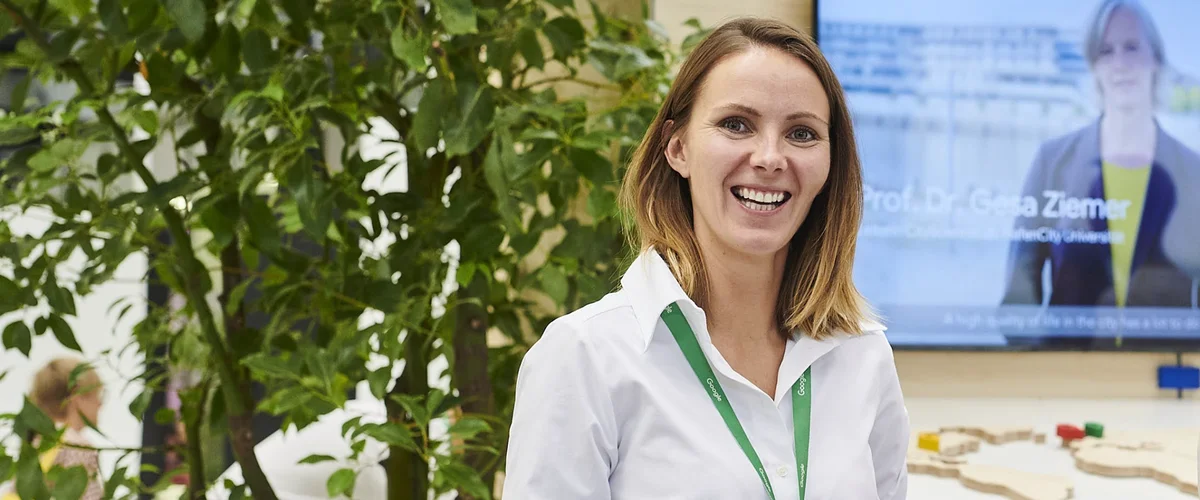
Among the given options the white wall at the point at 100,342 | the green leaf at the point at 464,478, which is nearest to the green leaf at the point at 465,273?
the green leaf at the point at 464,478

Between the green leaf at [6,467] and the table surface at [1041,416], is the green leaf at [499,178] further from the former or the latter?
the table surface at [1041,416]

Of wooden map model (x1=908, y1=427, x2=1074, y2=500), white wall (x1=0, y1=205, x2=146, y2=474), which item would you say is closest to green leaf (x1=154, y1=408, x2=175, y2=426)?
wooden map model (x1=908, y1=427, x2=1074, y2=500)

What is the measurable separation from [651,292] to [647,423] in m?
0.14

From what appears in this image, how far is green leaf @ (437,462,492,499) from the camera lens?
56.7 inches

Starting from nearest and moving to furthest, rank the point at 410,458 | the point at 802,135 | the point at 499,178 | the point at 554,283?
the point at 802,135 → the point at 499,178 → the point at 554,283 → the point at 410,458

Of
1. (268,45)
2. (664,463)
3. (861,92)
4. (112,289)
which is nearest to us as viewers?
(664,463)

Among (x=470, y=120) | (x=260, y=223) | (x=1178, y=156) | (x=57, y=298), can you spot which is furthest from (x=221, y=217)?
(x=1178, y=156)

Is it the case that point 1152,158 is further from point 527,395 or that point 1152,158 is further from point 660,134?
point 527,395

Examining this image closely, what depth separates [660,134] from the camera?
1.24 m

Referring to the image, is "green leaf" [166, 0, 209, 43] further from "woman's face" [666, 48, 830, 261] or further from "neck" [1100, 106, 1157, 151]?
"neck" [1100, 106, 1157, 151]

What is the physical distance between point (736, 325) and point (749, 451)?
170 millimetres

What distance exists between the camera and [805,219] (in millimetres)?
1295

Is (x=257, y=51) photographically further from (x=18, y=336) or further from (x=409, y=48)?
(x=18, y=336)

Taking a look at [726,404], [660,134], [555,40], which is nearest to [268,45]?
[555,40]
